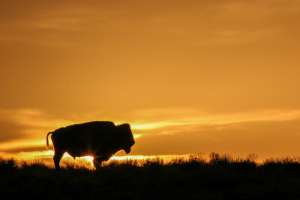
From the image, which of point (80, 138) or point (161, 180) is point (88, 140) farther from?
point (161, 180)

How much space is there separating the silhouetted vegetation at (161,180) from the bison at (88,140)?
3.64 m

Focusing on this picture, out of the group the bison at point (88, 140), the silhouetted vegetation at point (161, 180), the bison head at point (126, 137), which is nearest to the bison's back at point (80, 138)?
the bison at point (88, 140)

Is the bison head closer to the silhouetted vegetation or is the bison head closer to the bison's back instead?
the bison's back

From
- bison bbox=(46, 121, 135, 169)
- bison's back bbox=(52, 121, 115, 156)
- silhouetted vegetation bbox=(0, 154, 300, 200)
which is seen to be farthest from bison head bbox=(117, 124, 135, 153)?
silhouetted vegetation bbox=(0, 154, 300, 200)

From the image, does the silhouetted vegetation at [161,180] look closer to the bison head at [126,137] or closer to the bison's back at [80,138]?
the bison's back at [80,138]

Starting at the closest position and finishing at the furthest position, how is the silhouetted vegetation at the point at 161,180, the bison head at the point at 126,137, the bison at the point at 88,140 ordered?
the silhouetted vegetation at the point at 161,180
the bison at the point at 88,140
the bison head at the point at 126,137

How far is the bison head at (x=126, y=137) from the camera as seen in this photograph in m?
28.7

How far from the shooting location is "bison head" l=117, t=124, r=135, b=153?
94.1 ft

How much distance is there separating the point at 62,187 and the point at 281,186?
17.0ft

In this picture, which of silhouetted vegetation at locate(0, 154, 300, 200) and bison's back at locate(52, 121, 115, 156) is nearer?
silhouetted vegetation at locate(0, 154, 300, 200)

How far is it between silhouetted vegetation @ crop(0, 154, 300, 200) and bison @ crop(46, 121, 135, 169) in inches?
143

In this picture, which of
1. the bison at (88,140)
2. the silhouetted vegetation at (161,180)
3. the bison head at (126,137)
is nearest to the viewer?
the silhouetted vegetation at (161,180)

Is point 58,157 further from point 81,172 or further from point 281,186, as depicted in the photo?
point 281,186

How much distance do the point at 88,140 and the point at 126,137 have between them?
5.86 ft
